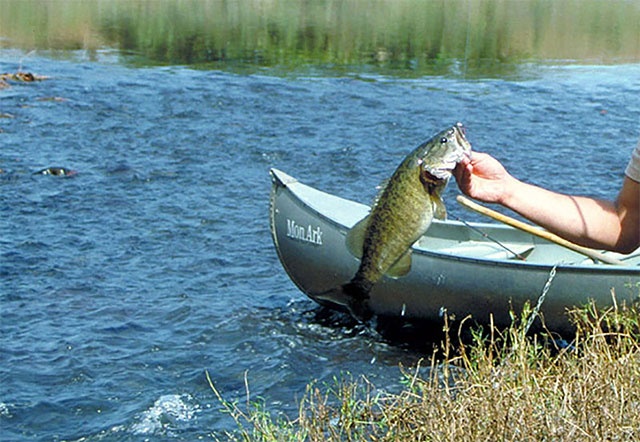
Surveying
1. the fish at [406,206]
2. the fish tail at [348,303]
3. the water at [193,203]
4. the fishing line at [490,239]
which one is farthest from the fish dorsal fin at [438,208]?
the fishing line at [490,239]

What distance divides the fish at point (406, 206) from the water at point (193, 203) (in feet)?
8.77

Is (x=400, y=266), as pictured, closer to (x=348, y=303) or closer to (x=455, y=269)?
(x=455, y=269)

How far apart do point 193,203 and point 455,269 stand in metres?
5.02

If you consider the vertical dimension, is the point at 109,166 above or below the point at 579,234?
below

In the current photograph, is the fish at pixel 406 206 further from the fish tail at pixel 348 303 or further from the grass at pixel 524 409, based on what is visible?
the fish tail at pixel 348 303

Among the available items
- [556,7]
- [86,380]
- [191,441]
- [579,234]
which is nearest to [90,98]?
[86,380]

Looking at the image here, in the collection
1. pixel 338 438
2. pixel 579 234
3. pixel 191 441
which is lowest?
pixel 191 441

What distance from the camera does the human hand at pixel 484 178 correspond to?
3.65m

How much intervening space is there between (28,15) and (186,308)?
2059cm

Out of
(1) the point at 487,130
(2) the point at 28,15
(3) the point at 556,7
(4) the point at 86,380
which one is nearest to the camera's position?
(4) the point at 86,380

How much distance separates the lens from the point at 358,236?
185 inches

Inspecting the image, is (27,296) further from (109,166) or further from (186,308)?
(109,166)

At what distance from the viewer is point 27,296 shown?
30.8 ft

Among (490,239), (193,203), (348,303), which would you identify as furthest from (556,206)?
(193,203)
